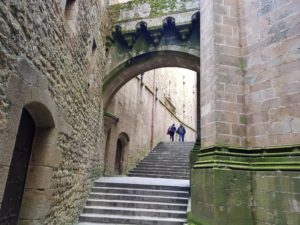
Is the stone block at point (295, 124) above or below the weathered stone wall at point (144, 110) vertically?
below

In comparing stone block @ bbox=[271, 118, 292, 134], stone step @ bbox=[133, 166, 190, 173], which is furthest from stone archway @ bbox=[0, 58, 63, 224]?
stone step @ bbox=[133, 166, 190, 173]

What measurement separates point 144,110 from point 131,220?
23.3 feet

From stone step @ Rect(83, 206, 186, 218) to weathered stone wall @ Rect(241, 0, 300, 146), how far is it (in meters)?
2.24

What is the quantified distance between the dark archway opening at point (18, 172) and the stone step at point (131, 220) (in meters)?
2.10

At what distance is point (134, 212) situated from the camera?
5215 mm

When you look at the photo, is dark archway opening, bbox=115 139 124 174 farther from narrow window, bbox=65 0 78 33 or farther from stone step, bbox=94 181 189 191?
narrow window, bbox=65 0 78 33

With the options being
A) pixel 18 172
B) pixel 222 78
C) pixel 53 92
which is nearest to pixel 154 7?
pixel 222 78

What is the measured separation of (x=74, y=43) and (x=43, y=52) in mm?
1291

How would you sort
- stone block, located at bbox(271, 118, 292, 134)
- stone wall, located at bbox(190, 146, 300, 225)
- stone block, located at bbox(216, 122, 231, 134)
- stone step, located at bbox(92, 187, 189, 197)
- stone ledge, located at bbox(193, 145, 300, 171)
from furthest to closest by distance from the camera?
stone step, located at bbox(92, 187, 189, 197) → stone block, located at bbox(216, 122, 231, 134) → stone block, located at bbox(271, 118, 292, 134) → stone ledge, located at bbox(193, 145, 300, 171) → stone wall, located at bbox(190, 146, 300, 225)

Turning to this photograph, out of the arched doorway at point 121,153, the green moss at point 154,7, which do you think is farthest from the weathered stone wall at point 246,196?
the arched doorway at point 121,153

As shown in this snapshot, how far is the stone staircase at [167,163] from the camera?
8.95 meters

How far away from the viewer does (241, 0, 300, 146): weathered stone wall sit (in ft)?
11.5

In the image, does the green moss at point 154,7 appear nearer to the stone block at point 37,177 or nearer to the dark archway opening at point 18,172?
the dark archway opening at point 18,172

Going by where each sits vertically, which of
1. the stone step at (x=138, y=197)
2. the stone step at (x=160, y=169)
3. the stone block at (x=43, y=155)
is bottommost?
the stone step at (x=138, y=197)
